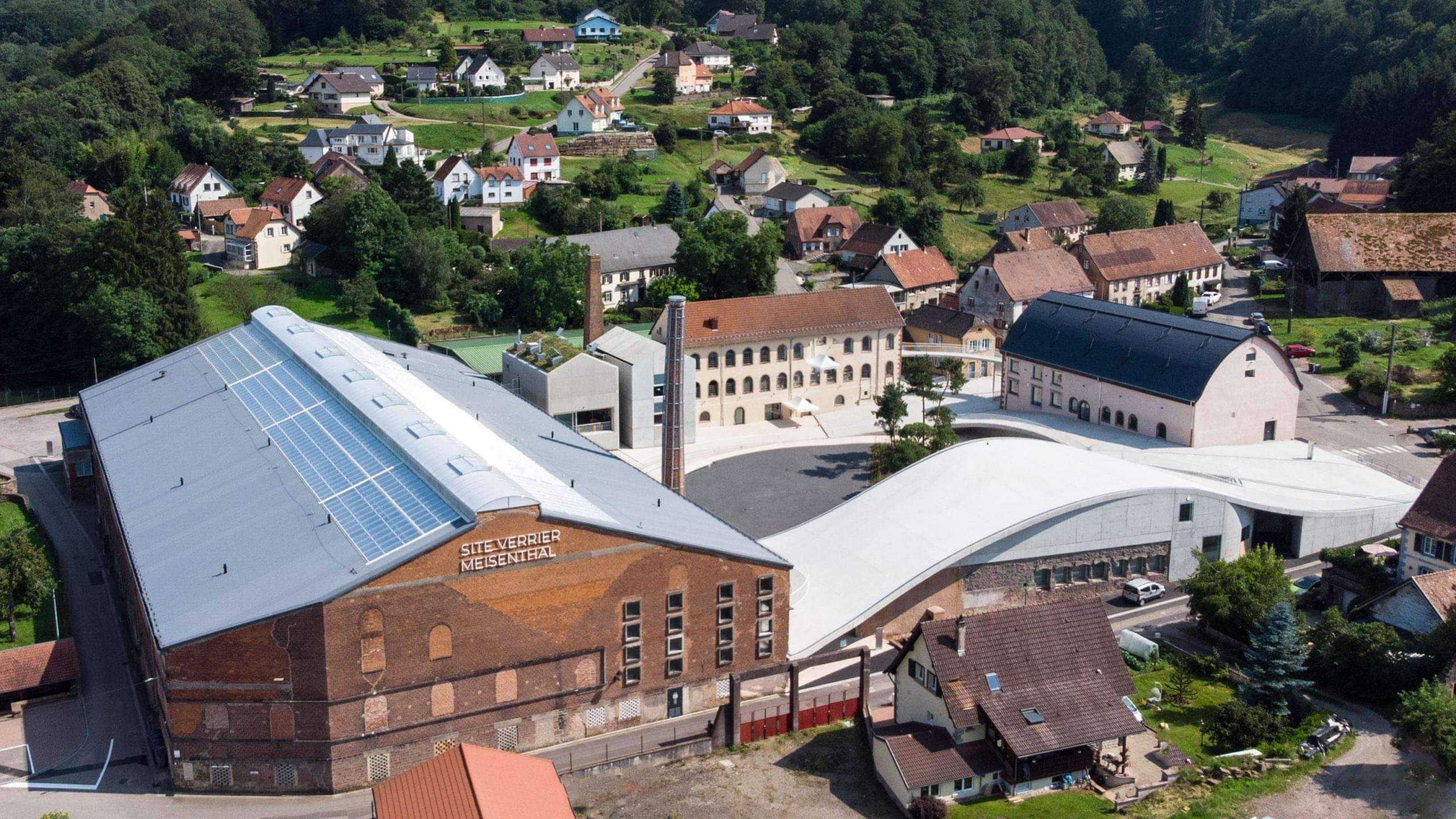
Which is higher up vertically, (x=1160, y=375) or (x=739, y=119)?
(x=739, y=119)

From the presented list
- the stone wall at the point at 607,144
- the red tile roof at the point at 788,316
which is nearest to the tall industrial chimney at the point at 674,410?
the red tile roof at the point at 788,316

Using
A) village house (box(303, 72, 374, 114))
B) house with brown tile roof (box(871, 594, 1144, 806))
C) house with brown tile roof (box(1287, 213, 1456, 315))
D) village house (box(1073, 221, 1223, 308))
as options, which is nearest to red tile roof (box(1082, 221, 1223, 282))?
village house (box(1073, 221, 1223, 308))

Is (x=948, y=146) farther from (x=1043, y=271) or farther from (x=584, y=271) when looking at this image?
(x=584, y=271)

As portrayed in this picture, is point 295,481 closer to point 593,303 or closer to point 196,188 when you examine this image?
point 593,303

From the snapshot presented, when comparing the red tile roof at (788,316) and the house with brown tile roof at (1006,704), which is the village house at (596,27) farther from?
the house with brown tile roof at (1006,704)

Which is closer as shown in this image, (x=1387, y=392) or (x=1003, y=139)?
(x=1387, y=392)

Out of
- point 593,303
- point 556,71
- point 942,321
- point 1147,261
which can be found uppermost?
point 556,71

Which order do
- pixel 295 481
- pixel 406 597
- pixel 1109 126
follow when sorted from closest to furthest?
1. pixel 406 597
2. pixel 295 481
3. pixel 1109 126

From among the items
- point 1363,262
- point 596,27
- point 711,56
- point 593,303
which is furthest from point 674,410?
point 596,27
